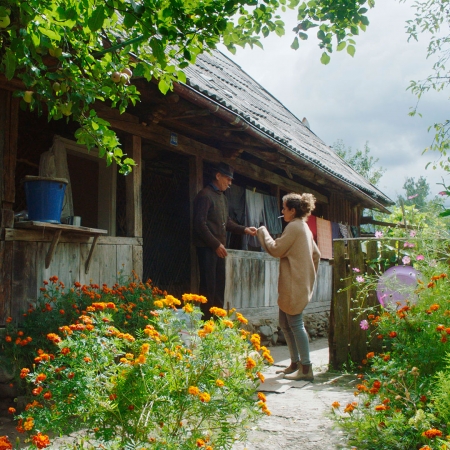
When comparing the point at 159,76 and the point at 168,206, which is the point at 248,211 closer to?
the point at 168,206

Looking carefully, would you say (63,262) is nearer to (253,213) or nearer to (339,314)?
(339,314)

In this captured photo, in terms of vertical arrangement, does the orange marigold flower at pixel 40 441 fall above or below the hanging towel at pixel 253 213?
below

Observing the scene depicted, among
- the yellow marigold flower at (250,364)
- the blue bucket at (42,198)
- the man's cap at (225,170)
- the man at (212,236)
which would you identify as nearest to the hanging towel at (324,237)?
the man at (212,236)

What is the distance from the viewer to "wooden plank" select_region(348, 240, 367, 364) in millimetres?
5277

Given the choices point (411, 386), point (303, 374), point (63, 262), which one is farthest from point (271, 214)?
point (411, 386)

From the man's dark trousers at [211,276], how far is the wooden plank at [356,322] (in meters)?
1.68

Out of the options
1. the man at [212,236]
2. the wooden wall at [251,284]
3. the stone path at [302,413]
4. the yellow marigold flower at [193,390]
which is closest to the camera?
the yellow marigold flower at [193,390]

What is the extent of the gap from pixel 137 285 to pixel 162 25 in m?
3.25

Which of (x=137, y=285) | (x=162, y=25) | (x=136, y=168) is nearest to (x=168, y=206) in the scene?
(x=136, y=168)

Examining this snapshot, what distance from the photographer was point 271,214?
8906 millimetres

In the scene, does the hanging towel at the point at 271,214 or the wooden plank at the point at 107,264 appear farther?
the hanging towel at the point at 271,214

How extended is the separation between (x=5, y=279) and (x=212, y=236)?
8.43 feet

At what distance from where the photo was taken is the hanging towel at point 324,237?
10.7 metres

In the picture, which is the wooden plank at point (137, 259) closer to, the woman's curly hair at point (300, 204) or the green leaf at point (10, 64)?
the woman's curly hair at point (300, 204)
